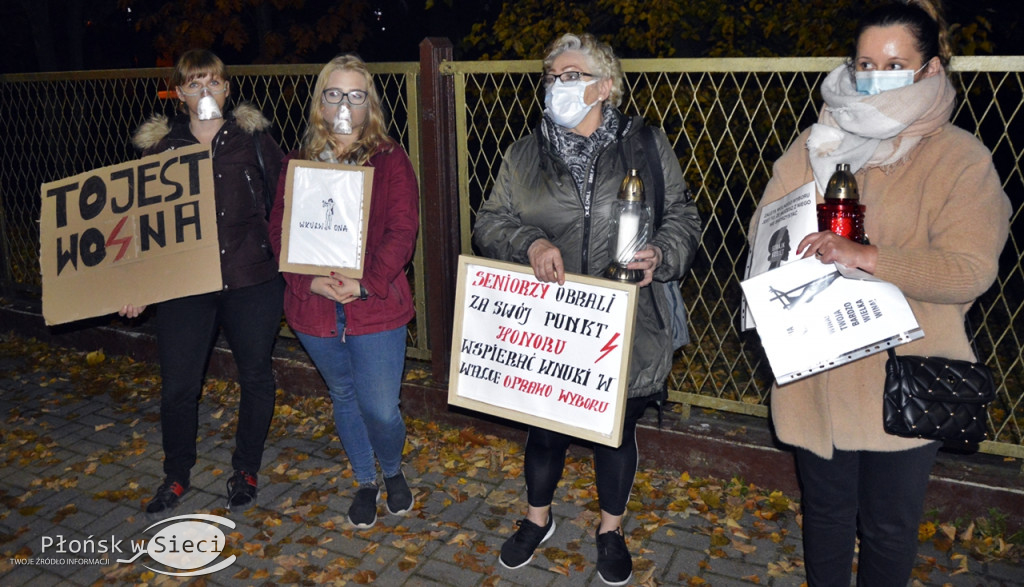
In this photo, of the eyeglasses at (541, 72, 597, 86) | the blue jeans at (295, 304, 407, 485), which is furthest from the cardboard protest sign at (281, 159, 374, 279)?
the eyeglasses at (541, 72, 597, 86)

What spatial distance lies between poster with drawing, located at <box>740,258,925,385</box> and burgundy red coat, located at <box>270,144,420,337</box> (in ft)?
5.35

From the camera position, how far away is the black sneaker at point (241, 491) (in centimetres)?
412

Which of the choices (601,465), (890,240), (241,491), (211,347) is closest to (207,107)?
(211,347)

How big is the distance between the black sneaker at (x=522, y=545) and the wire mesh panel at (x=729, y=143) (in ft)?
4.02

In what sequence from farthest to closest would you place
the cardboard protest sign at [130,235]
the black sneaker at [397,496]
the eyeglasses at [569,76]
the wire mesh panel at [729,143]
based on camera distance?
the black sneaker at [397,496], the wire mesh panel at [729,143], the cardboard protest sign at [130,235], the eyeglasses at [569,76]

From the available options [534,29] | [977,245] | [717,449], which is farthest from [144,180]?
[534,29]

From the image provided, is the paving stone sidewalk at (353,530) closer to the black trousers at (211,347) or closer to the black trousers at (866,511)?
the black trousers at (211,347)

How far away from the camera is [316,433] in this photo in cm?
506

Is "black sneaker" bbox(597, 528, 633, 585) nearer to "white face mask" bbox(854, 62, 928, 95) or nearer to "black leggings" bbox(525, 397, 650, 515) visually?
"black leggings" bbox(525, 397, 650, 515)

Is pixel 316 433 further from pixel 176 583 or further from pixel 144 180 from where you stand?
pixel 144 180

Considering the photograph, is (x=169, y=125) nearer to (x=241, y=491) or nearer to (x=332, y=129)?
(x=332, y=129)

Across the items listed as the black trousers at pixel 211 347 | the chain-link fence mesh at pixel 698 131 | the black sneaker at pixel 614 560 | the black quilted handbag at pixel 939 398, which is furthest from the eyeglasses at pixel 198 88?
the black quilted handbag at pixel 939 398

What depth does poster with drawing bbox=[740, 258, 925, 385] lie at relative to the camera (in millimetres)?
2262

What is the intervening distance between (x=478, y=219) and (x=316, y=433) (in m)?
2.39
